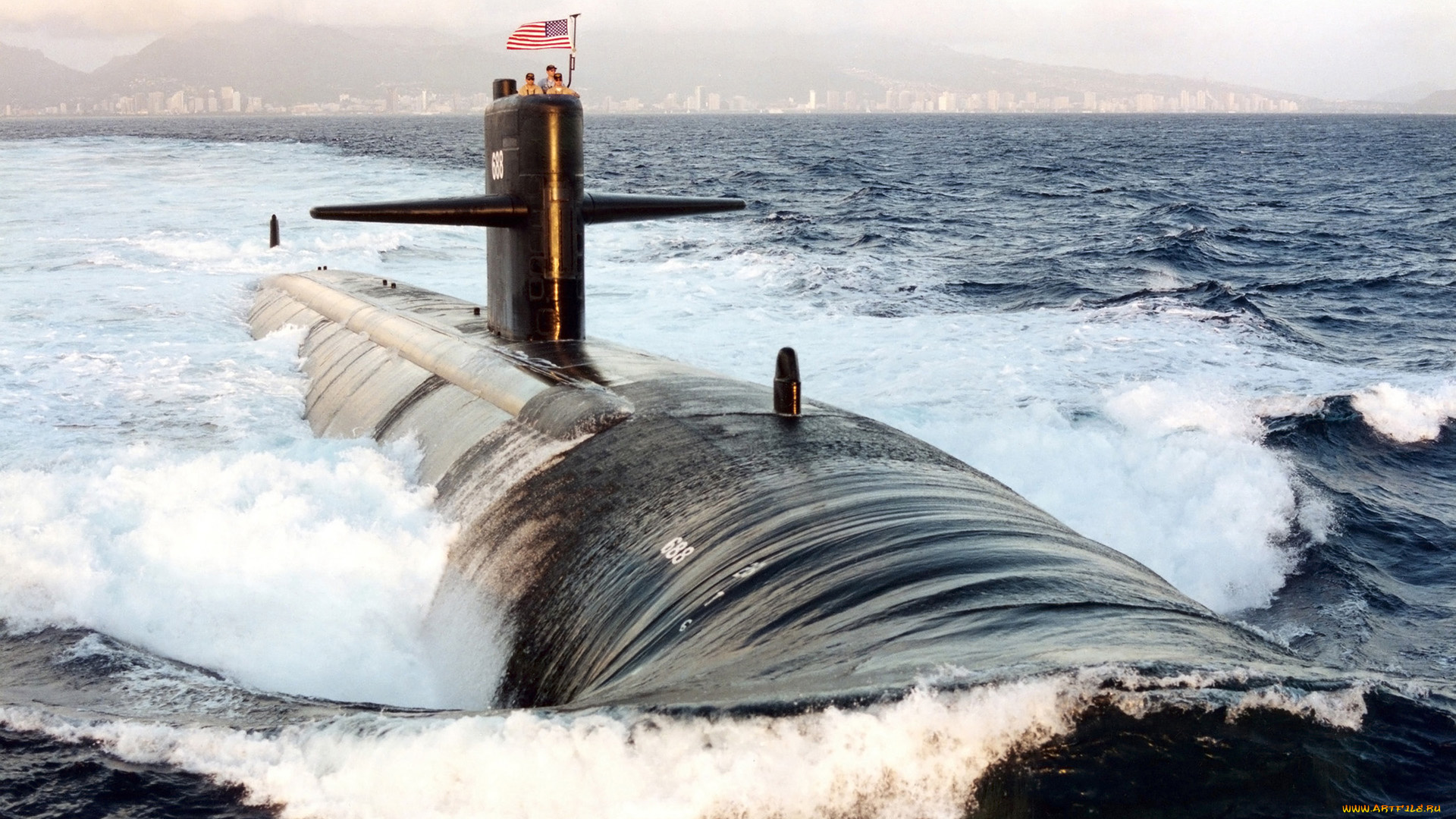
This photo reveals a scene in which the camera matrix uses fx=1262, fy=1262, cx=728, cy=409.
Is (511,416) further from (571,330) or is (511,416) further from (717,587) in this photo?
(717,587)

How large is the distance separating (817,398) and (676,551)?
760cm

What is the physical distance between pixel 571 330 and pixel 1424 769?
279 inches

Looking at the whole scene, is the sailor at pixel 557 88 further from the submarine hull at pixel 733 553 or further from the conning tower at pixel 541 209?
the submarine hull at pixel 733 553

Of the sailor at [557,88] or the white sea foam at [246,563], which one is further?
the sailor at [557,88]

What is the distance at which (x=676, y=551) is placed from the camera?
5.08m

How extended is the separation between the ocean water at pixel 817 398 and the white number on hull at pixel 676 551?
0.86 meters

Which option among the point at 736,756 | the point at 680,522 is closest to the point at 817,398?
the point at 680,522

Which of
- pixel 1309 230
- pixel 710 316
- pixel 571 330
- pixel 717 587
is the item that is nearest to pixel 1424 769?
pixel 717 587

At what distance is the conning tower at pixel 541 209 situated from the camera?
Result: 28.5ft

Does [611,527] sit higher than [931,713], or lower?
lower

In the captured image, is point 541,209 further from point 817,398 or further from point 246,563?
point 817,398

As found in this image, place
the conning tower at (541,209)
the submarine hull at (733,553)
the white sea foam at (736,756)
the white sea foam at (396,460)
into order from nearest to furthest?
the white sea foam at (736,756) < the submarine hull at (733,553) < the white sea foam at (396,460) < the conning tower at (541,209)

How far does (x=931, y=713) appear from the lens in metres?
2.72

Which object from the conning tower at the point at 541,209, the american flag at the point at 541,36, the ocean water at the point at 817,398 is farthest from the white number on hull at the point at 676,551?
the american flag at the point at 541,36
